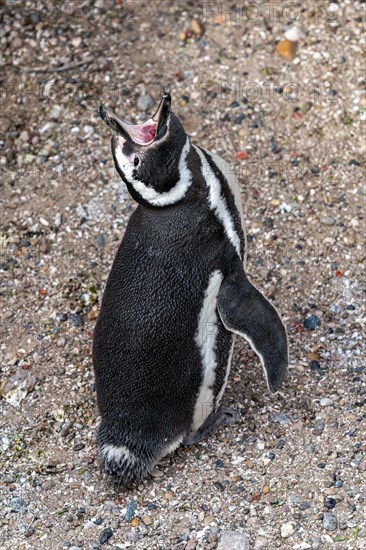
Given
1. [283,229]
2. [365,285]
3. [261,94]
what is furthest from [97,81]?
[365,285]

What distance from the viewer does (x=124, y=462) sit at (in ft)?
12.8

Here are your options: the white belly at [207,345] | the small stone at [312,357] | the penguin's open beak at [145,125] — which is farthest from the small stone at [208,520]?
the penguin's open beak at [145,125]

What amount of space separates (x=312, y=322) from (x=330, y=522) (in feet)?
3.85

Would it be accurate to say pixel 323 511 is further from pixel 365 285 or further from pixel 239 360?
pixel 365 285

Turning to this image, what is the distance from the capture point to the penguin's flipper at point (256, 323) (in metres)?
3.86

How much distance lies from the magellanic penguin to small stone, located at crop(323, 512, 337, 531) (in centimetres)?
53

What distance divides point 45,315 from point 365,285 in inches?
60.9

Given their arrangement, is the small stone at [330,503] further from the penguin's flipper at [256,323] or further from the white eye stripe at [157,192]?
the white eye stripe at [157,192]

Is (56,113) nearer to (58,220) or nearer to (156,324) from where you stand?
(58,220)

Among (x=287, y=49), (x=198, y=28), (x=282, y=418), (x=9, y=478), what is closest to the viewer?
(x=9, y=478)

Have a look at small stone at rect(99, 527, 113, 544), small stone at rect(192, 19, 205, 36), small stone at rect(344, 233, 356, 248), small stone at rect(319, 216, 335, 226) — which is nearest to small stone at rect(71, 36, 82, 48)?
small stone at rect(192, 19, 205, 36)

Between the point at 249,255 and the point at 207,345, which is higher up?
Result: the point at 207,345

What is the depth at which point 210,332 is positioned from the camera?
3.92m

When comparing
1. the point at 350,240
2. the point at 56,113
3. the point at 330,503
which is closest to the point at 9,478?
the point at 330,503
